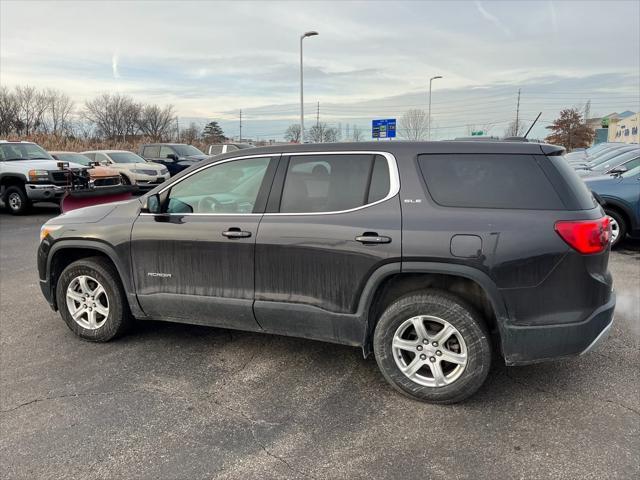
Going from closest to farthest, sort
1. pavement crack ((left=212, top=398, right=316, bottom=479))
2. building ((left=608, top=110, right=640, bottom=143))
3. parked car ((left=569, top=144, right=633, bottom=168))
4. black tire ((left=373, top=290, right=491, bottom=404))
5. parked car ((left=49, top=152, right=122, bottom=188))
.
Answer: pavement crack ((left=212, top=398, right=316, bottom=479)), black tire ((left=373, top=290, right=491, bottom=404)), parked car ((left=569, top=144, right=633, bottom=168)), parked car ((left=49, top=152, right=122, bottom=188)), building ((left=608, top=110, right=640, bottom=143))

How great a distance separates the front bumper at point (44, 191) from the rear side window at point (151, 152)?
8692mm

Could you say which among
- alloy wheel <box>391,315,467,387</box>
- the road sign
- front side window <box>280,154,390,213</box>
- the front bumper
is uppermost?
the road sign

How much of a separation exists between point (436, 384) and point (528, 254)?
3.44ft

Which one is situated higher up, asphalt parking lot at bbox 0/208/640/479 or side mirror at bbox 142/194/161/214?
side mirror at bbox 142/194/161/214

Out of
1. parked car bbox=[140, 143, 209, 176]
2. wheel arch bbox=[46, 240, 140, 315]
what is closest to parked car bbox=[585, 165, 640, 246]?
wheel arch bbox=[46, 240, 140, 315]

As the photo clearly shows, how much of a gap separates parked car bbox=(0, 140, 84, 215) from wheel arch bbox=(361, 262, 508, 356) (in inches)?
433

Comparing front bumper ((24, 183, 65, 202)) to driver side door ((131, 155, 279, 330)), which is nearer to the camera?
driver side door ((131, 155, 279, 330))

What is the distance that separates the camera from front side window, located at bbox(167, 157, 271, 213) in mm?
3816

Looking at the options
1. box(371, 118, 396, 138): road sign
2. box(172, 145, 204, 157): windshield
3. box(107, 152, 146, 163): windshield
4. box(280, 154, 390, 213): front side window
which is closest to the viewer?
box(280, 154, 390, 213): front side window

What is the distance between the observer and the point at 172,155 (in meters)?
19.8

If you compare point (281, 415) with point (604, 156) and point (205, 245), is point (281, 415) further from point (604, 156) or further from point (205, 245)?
point (604, 156)

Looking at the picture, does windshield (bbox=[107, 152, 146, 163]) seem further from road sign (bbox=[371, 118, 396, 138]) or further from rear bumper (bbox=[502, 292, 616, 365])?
rear bumper (bbox=[502, 292, 616, 365])

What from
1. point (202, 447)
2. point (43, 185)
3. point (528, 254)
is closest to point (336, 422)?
point (202, 447)

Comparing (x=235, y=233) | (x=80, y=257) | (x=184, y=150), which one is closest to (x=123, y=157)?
(x=184, y=150)
